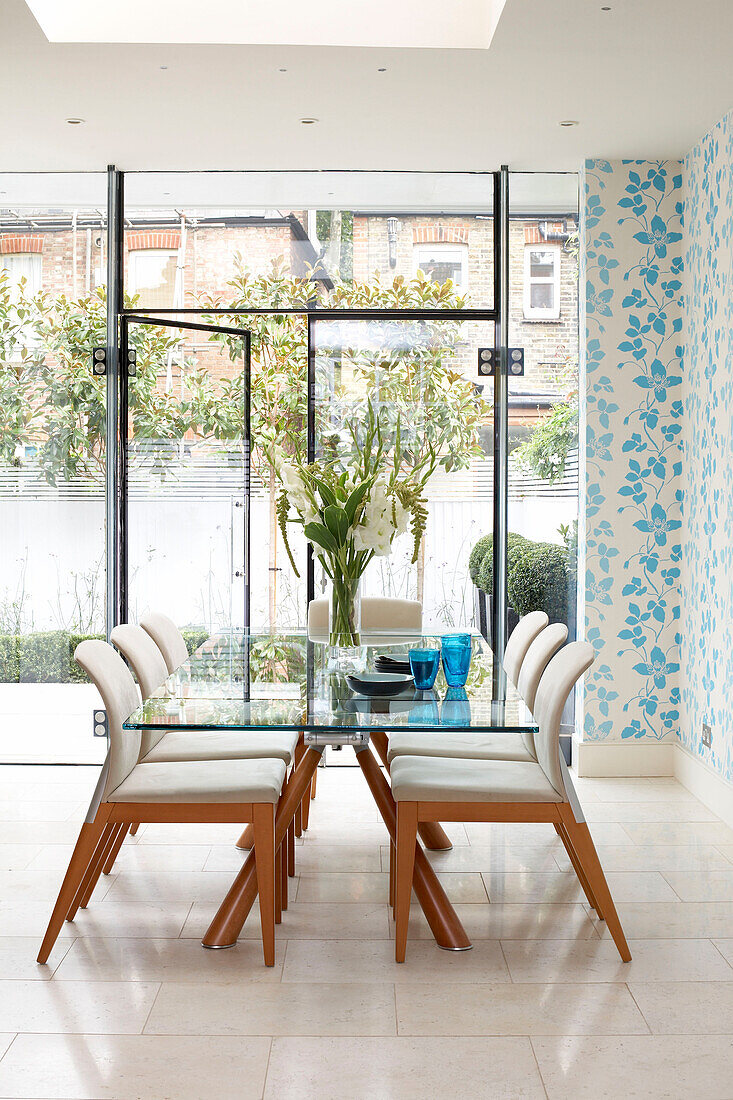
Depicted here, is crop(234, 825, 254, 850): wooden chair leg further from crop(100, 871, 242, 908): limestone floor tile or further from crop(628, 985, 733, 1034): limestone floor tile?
crop(628, 985, 733, 1034): limestone floor tile

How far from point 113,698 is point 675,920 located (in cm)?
189

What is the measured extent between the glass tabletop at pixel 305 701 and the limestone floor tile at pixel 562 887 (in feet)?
2.46

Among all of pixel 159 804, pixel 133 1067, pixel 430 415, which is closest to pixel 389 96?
pixel 430 415

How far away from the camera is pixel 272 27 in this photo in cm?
373

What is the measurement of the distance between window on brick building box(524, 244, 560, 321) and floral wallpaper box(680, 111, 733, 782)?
644mm

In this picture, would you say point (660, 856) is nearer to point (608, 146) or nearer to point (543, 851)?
point (543, 851)

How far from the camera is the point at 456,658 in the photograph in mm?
3238

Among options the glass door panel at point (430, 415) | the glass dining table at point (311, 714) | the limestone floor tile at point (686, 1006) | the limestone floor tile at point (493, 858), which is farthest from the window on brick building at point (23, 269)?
the limestone floor tile at point (686, 1006)

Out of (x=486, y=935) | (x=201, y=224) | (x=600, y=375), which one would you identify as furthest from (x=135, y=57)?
(x=486, y=935)

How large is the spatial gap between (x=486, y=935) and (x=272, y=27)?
10.4 ft

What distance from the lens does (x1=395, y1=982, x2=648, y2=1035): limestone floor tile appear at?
103 inches

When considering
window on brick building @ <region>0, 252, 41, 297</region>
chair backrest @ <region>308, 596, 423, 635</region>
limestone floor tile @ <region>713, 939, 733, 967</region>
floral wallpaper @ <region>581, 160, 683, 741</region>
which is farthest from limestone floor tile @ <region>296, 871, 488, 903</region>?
window on brick building @ <region>0, 252, 41, 297</region>

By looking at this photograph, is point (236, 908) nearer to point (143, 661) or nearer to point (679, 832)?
point (143, 661)

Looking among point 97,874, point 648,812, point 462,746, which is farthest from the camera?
point 648,812
